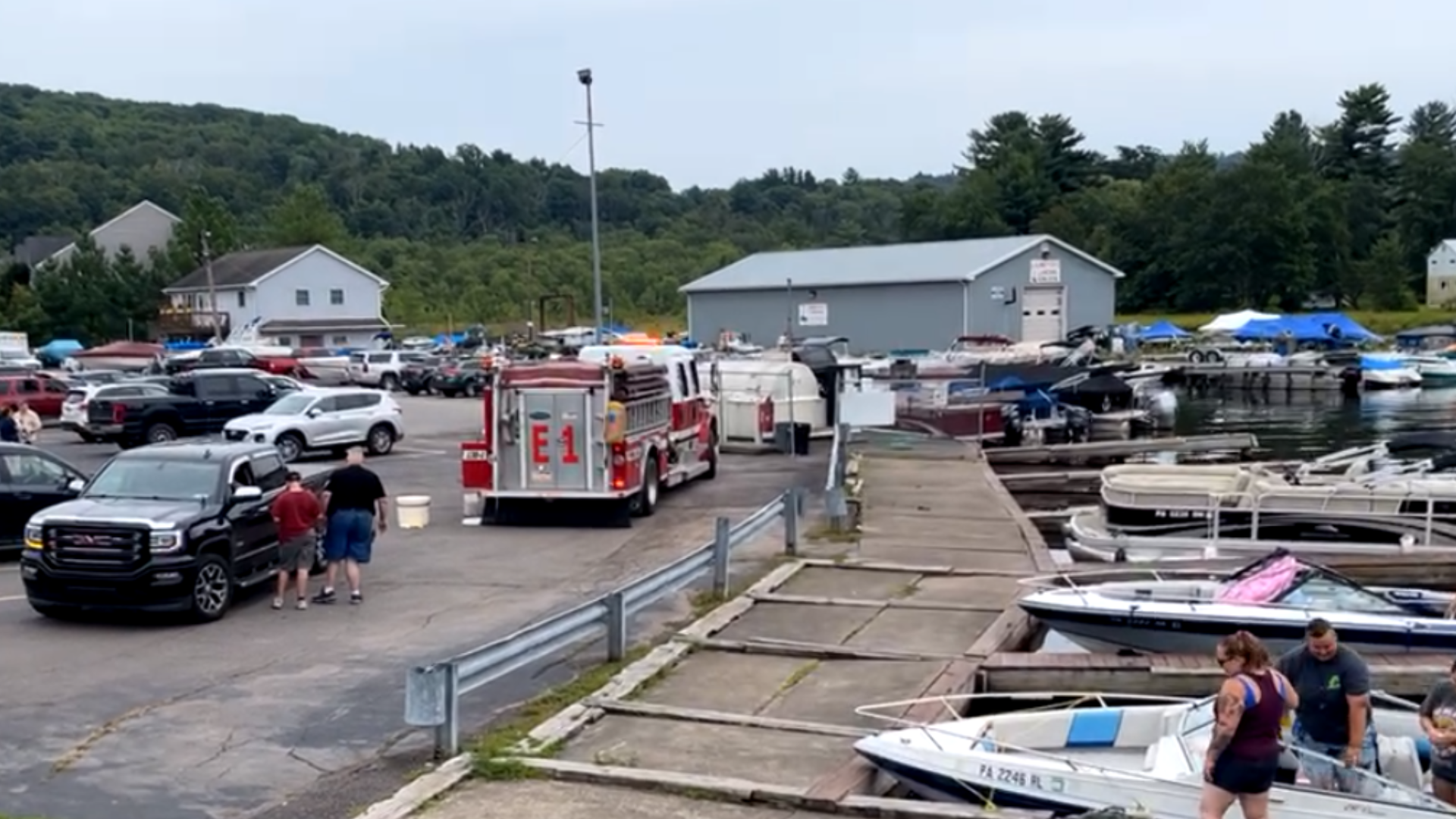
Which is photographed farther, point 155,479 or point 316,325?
point 316,325

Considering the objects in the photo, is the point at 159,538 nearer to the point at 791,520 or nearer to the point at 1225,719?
the point at 791,520

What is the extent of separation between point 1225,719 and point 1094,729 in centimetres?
270

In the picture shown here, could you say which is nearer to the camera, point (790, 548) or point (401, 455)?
point (790, 548)

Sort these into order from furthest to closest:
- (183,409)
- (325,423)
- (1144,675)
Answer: (183,409), (325,423), (1144,675)

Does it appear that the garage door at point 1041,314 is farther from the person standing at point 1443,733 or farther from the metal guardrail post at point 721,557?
the person standing at point 1443,733

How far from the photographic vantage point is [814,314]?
7675 centimetres

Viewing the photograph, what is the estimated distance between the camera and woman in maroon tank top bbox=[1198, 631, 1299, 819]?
8.40 meters

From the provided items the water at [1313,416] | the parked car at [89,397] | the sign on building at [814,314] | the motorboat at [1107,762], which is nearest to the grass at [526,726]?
the motorboat at [1107,762]

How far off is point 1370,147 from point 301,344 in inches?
3548

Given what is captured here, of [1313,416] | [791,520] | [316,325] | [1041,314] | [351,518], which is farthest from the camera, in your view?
[316,325]

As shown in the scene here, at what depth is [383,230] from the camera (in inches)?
6708

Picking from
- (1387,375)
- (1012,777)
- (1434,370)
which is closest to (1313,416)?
(1387,375)

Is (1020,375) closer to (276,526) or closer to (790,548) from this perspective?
(790,548)

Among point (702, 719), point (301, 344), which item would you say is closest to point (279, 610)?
point (702, 719)
